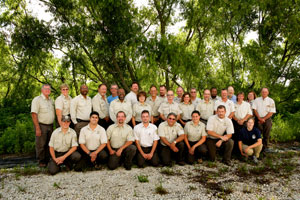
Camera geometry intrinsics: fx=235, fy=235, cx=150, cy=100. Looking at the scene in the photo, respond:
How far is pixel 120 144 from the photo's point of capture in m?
5.23

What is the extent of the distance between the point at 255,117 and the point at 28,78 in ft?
34.5

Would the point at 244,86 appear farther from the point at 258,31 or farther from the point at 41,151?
the point at 41,151

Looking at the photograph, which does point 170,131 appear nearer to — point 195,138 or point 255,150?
point 195,138

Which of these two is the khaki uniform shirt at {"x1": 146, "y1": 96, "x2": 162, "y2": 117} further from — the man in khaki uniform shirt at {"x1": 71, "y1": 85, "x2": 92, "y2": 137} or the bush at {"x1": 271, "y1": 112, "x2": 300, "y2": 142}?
the bush at {"x1": 271, "y1": 112, "x2": 300, "y2": 142}

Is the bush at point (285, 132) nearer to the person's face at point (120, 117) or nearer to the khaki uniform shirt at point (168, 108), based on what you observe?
the khaki uniform shirt at point (168, 108)

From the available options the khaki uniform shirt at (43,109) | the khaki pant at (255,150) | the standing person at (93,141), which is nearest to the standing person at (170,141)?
the standing person at (93,141)

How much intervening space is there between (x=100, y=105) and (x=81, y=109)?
471mm

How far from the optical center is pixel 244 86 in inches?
383

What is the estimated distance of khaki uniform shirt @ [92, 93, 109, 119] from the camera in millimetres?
5582

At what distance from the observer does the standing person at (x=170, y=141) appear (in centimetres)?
533

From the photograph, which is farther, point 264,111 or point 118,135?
point 264,111

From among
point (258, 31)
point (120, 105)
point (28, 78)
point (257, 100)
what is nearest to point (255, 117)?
point (257, 100)

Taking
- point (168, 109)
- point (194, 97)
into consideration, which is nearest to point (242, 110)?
point (194, 97)

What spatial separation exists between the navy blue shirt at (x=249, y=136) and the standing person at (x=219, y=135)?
1.14ft
